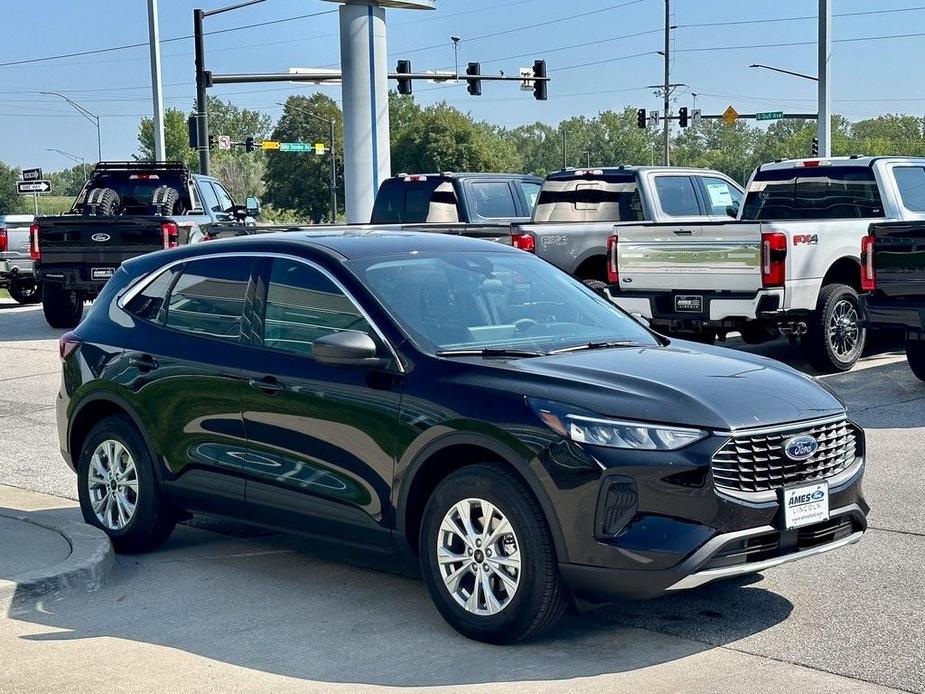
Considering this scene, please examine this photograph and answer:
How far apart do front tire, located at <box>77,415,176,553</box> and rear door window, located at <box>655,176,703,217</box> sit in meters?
11.0

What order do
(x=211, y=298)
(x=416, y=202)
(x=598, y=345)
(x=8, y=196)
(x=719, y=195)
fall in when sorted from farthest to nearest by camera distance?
(x=8, y=196) < (x=416, y=202) < (x=719, y=195) < (x=211, y=298) < (x=598, y=345)

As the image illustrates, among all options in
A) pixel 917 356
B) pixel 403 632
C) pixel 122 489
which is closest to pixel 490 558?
pixel 403 632

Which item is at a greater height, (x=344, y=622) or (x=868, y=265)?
(x=868, y=265)

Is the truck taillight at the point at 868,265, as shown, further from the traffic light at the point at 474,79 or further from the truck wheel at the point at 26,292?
the traffic light at the point at 474,79

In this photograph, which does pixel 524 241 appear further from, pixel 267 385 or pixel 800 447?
pixel 800 447

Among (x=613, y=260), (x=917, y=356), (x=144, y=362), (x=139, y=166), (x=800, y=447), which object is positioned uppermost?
(x=139, y=166)

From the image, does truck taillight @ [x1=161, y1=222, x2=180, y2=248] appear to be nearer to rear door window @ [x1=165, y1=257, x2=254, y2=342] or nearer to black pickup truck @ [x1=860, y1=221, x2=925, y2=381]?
black pickup truck @ [x1=860, y1=221, x2=925, y2=381]

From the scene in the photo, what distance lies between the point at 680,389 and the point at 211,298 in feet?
8.97

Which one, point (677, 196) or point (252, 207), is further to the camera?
point (252, 207)

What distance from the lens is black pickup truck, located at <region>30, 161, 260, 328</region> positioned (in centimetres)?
1923

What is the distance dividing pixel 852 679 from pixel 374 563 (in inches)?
111

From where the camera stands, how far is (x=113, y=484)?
759 cm

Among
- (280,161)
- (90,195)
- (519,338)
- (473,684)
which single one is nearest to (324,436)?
(519,338)

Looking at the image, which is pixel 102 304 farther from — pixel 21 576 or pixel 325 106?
pixel 325 106
